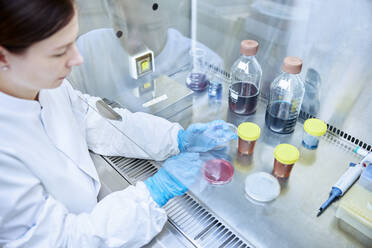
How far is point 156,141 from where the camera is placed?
1187mm

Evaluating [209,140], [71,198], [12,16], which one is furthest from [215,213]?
[12,16]

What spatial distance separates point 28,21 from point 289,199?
3.00ft

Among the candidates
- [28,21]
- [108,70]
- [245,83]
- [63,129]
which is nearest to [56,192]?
[63,129]

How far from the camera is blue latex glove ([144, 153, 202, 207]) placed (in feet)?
3.07

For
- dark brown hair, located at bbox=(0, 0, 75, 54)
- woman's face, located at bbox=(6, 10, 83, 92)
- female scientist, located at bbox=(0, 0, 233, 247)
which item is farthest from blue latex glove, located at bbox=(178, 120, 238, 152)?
dark brown hair, located at bbox=(0, 0, 75, 54)

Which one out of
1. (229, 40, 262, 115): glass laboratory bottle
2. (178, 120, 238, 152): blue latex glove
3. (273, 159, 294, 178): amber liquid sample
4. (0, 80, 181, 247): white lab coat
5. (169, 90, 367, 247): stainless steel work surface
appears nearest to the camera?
(0, 80, 181, 247): white lab coat

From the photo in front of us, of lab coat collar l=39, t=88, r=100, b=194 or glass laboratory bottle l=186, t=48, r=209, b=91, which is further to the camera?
glass laboratory bottle l=186, t=48, r=209, b=91

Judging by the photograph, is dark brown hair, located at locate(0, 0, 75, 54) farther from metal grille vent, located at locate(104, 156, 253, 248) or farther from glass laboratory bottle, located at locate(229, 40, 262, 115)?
glass laboratory bottle, located at locate(229, 40, 262, 115)

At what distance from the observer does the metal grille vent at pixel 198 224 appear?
0.91m

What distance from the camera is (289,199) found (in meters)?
1.00

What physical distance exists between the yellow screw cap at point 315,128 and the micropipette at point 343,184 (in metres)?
0.17

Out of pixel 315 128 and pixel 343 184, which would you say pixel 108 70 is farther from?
pixel 343 184

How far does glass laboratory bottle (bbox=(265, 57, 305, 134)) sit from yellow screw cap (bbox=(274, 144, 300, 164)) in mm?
202

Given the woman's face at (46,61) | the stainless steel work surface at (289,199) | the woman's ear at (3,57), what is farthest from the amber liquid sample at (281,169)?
the woman's ear at (3,57)
